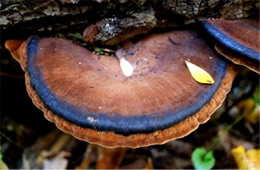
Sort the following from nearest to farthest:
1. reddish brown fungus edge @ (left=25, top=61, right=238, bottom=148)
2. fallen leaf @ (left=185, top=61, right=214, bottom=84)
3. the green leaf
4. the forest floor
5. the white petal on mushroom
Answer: reddish brown fungus edge @ (left=25, top=61, right=238, bottom=148)
fallen leaf @ (left=185, top=61, right=214, bottom=84)
the white petal on mushroom
the green leaf
the forest floor

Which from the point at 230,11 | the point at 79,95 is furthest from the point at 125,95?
the point at 230,11

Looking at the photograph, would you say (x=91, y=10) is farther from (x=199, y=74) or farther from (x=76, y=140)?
(x=76, y=140)

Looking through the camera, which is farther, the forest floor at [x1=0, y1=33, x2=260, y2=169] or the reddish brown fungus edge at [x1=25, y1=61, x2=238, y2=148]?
the forest floor at [x1=0, y1=33, x2=260, y2=169]

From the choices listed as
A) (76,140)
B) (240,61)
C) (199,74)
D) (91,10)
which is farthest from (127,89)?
(76,140)

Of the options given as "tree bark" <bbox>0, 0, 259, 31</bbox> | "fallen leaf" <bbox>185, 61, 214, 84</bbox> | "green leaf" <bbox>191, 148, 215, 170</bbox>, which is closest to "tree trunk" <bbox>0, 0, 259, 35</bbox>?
"tree bark" <bbox>0, 0, 259, 31</bbox>

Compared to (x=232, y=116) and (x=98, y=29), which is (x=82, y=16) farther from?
(x=232, y=116)

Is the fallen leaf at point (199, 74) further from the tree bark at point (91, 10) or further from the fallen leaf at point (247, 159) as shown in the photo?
the fallen leaf at point (247, 159)

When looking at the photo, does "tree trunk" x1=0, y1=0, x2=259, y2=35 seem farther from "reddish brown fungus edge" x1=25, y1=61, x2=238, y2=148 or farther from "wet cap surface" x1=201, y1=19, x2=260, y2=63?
"reddish brown fungus edge" x1=25, y1=61, x2=238, y2=148
